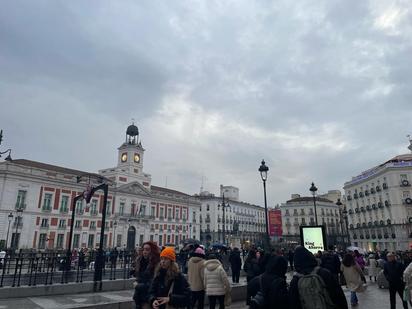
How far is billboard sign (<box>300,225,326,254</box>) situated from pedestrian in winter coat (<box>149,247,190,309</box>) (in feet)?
39.2

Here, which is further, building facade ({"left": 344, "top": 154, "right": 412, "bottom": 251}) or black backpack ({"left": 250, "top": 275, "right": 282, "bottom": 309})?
building facade ({"left": 344, "top": 154, "right": 412, "bottom": 251})


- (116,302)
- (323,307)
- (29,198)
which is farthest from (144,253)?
(29,198)

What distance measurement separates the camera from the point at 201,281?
7730 mm

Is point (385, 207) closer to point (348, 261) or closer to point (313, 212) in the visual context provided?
point (313, 212)

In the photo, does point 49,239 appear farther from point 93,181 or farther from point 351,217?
point 351,217

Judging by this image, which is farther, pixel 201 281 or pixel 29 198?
pixel 29 198

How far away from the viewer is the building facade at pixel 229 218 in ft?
290

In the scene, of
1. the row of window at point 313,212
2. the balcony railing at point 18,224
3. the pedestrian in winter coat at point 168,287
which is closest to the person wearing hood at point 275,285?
the pedestrian in winter coat at point 168,287

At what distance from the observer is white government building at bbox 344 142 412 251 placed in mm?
51406

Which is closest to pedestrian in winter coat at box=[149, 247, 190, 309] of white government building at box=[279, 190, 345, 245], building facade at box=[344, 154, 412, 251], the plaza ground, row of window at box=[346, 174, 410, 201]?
the plaza ground

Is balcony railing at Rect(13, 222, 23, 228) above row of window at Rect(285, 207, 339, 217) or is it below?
below

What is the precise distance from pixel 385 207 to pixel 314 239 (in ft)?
156

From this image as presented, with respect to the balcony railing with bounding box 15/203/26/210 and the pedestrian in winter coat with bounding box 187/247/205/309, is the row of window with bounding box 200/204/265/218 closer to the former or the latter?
the balcony railing with bounding box 15/203/26/210

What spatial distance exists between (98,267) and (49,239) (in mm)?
39924
